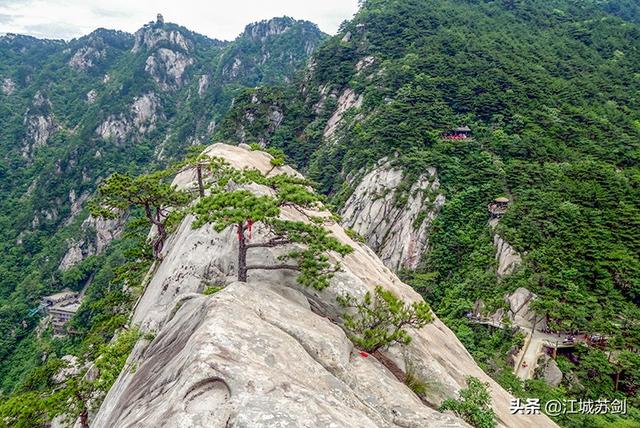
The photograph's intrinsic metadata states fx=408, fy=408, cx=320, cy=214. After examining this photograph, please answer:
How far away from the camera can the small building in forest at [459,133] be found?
56.1 metres

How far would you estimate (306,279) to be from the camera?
12188 millimetres

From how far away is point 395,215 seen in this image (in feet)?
166

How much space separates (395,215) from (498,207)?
11749mm

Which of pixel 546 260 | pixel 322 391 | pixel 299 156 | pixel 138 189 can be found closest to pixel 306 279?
pixel 322 391

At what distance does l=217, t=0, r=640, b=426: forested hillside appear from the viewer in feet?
111

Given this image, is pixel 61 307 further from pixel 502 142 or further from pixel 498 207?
pixel 502 142

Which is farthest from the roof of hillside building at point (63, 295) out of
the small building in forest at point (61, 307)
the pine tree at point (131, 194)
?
the pine tree at point (131, 194)

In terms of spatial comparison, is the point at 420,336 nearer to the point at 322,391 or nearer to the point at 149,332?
the point at 322,391

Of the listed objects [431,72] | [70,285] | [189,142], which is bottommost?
[70,285]

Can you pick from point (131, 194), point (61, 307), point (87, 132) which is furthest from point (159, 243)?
point (87, 132)

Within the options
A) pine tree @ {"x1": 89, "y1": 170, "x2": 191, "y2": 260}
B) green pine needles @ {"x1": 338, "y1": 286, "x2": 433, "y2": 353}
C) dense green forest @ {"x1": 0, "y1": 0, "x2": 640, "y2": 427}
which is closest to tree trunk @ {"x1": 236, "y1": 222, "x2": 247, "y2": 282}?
green pine needles @ {"x1": 338, "y1": 286, "x2": 433, "y2": 353}

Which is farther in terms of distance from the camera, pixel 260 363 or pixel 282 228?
pixel 282 228

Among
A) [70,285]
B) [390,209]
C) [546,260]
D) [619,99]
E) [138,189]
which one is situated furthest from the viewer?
[70,285]

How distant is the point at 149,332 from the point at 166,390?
556 cm
